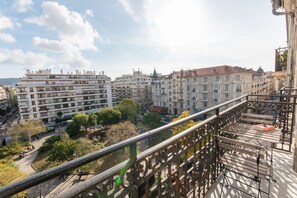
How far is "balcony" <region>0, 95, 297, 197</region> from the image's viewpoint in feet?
2.84

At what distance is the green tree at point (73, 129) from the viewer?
22450mm

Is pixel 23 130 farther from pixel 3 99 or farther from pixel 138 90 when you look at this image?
pixel 3 99

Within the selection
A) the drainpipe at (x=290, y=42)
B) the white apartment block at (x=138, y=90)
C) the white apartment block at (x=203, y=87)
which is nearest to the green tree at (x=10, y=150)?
the drainpipe at (x=290, y=42)

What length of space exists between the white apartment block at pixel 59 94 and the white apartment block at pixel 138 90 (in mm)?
10189

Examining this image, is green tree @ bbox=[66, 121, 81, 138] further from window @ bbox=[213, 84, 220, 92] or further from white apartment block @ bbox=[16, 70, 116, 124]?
window @ bbox=[213, 84, 220, 92]

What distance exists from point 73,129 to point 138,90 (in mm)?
27580

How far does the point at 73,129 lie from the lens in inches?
894

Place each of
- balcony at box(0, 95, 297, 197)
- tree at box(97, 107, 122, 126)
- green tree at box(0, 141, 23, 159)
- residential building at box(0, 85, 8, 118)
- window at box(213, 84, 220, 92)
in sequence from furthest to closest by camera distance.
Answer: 1. residential building at box(0, 85, 8, 118)
2. window at box(213, 84, 220, 92)
3. tree at box(97, 107, 122, 126)
4. green tree at box(0, 141, 23, 159)
5. balcony at box(0, 95, 297, 197)

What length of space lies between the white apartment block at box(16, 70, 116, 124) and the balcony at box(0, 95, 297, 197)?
34.2 metres

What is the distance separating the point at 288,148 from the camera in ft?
11.5

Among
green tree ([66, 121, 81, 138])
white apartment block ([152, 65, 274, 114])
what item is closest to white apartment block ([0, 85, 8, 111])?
green tree ([66, 121, 81, 138])

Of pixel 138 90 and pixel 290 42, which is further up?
pixel 290 42

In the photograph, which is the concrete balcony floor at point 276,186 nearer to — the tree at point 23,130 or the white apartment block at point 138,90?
the tree at point 23,130

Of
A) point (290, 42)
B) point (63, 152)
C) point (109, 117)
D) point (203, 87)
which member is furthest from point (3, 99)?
point (290, 42)
